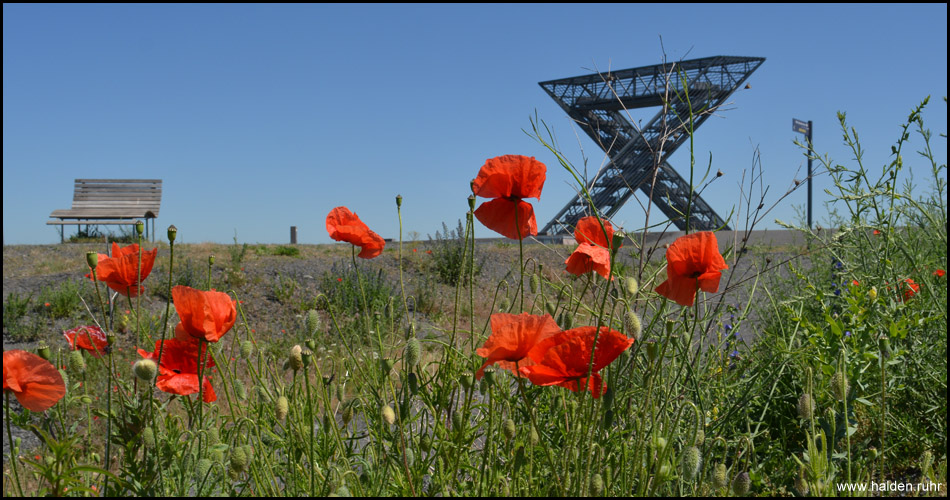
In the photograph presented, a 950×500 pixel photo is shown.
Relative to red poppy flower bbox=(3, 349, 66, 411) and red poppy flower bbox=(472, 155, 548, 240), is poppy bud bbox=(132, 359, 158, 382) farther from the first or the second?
red poppy flower bbox=(472, 155, 548, 240)

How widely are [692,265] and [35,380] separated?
3.45ft

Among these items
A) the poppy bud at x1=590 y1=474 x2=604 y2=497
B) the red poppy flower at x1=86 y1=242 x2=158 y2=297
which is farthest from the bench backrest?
the poppy bud at x1=590 y1=474 x2=604 y2=497

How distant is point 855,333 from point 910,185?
1.52 metres

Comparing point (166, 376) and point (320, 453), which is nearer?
point (166, 376)

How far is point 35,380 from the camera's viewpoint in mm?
978

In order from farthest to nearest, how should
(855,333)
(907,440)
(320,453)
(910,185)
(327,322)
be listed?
(327,322), (910,185), (907,440), (855,333), (320,453)

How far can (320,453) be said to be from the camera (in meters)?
1.33

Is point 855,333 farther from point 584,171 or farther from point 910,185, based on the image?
point 910,185

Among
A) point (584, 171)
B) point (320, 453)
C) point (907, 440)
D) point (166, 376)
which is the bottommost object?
point (907, 440)

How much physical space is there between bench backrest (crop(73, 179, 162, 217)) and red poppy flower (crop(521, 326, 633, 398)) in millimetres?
12195

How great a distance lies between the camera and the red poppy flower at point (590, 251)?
1.24 meters

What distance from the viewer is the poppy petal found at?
1278 millimetres

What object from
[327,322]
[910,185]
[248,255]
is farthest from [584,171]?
[248,255]

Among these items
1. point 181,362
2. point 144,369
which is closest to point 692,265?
point 144,369
